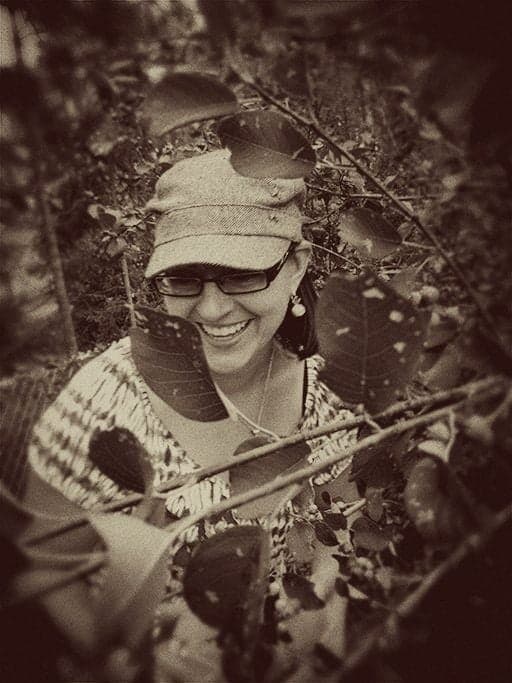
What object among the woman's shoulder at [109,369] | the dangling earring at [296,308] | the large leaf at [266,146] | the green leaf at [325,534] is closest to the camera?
the large leaf at [266,146]

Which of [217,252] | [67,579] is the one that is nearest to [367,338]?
[67,579]

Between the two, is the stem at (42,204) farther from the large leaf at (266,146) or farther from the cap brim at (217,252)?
the cap brim at (217,252)

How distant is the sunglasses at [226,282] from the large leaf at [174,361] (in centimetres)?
74

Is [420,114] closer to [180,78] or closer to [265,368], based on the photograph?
[180,78]

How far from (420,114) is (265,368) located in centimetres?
136

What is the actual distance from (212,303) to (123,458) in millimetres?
866

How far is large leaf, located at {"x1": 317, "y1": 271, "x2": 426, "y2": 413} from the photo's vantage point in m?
0.48


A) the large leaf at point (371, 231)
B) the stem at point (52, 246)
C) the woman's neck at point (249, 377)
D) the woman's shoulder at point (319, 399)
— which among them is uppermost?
the stem at point (52, 246)

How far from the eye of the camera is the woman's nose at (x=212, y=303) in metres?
1.35

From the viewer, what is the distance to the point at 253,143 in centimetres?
56

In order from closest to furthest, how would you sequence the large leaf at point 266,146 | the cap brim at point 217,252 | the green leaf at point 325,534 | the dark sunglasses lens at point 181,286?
1. the large leaf at point 266,146
2. the green leaf at point 325,534
3. the cap brim at point 217,252
4. the dark sunglasses lens at point 181,286

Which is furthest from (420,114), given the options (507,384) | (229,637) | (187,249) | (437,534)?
(187,249)

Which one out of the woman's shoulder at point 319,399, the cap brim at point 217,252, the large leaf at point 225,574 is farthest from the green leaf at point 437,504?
the woman's shoulder at point 319,399

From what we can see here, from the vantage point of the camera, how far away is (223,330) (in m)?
1.41
